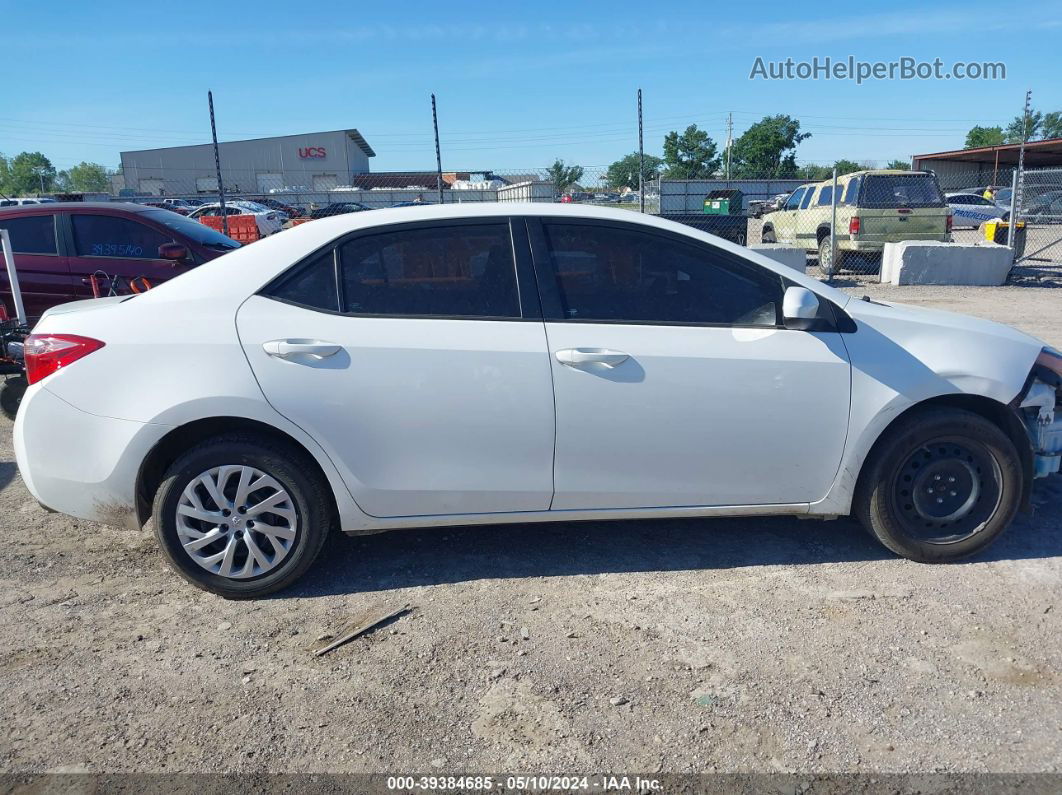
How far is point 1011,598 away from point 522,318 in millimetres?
2450

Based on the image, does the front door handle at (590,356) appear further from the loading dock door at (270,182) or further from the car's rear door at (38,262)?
the loading dock door at (270,182)

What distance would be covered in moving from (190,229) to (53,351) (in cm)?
498

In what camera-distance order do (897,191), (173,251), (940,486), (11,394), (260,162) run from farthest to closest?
(260,162), (897,191), (173,251), (11,394), (940,486)

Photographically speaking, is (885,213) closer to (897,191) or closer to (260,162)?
(897,191)

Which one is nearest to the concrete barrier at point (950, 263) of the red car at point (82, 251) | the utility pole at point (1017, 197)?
the utility pole at point (1017, 197)

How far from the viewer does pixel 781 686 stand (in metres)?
2.86

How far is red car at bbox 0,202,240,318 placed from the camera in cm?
737

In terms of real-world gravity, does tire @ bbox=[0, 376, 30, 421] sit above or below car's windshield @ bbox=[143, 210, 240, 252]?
below

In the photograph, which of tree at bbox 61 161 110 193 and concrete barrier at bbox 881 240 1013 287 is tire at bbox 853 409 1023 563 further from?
tree at bbox 61 161 110 193

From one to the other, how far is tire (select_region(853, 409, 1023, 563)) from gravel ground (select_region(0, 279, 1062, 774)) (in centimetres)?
15

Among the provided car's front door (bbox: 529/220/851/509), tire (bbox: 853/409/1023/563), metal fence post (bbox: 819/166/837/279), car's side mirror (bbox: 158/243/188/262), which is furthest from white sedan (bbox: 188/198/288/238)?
tire (bbox: 853/409/1023/563)

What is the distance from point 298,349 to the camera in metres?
3.36

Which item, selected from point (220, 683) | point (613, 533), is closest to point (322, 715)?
point (220, 683)

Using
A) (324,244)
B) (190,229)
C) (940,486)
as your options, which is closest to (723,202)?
(190,229)
